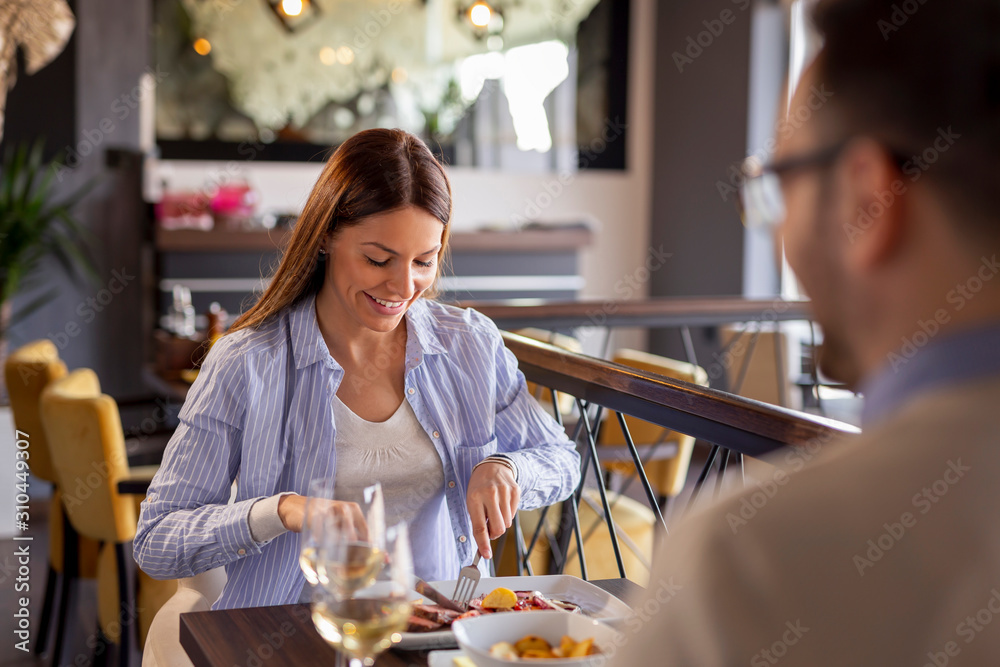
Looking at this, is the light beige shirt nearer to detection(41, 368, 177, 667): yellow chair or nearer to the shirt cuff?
the shirt cuff

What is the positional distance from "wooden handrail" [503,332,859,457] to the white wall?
4924mm

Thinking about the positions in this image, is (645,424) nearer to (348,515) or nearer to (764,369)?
(764,369)

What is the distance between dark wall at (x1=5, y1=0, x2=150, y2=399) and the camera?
4.87 meters

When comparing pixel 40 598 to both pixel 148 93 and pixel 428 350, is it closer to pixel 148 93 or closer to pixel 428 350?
pixel 428 350

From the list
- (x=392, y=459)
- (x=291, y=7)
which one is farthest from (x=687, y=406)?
(x=291, y=7)

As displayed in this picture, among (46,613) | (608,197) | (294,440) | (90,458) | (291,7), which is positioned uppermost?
(291,7)

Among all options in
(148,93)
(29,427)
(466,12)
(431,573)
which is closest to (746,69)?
(466,12)

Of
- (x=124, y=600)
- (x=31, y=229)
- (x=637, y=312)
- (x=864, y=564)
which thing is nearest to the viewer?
(x=864, y=564)

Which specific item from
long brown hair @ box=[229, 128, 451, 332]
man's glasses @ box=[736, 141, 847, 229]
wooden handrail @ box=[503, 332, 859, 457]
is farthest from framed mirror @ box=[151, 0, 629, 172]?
man's glasses @ box=[736, 141, 847, 229]

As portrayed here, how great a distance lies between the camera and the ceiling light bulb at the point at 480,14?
5.76 meters

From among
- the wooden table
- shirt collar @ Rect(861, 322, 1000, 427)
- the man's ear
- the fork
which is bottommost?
the wooden table

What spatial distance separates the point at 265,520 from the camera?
131cm

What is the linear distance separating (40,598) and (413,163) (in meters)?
2.70

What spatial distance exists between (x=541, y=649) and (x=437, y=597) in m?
0.25
